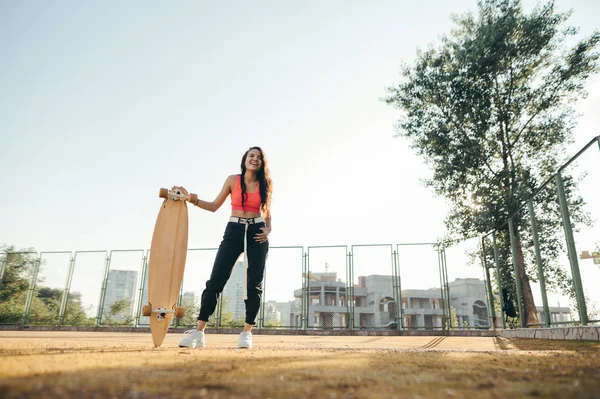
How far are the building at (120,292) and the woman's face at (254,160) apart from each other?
11234mm

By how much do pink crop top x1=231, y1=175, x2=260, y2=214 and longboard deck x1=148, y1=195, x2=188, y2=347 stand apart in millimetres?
455

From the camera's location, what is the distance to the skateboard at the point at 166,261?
9.74 ft

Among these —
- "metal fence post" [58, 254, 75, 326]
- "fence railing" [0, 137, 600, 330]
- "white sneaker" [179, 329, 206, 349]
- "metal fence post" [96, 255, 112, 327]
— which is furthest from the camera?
"metal fence post" [58, 254, 75, 326]

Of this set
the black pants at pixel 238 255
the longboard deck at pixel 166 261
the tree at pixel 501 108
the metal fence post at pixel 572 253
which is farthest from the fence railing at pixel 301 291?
the black pants at pixel 238 255

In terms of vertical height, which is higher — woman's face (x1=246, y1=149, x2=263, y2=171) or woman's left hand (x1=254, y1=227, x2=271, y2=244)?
woman's face (x1=246, y1=149, x2=263, y2=171)

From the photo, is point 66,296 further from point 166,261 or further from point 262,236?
point 262,236

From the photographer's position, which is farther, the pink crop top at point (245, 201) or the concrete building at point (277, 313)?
the concrete building at point (277, 313)

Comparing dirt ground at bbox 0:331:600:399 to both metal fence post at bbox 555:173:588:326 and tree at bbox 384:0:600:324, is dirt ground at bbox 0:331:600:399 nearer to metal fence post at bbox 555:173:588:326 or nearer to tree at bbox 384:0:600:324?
metal fence post at bbox 555:173:588:326

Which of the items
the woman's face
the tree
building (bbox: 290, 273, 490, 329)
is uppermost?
the tree

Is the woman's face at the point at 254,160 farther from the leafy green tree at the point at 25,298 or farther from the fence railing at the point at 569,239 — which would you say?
the leafy green tree at the point at 25,298

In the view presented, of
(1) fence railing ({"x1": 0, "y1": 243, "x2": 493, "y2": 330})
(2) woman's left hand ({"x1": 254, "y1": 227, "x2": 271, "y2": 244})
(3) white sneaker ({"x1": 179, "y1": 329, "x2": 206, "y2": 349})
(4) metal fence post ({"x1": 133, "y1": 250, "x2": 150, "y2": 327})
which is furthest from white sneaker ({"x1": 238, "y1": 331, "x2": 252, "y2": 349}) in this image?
(4) metal fence post ({"x1": 133, "y1": 250, "x2": 150, "y2": 327})

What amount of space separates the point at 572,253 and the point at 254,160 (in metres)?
3.57

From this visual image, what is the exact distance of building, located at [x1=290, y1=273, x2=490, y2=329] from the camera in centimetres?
1109

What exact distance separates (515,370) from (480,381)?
0.41m
